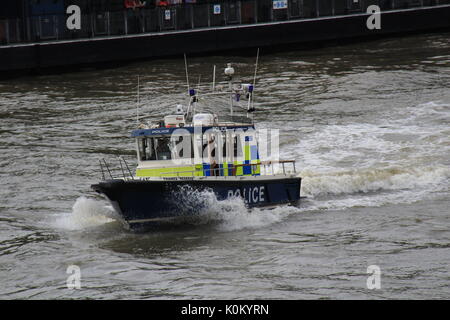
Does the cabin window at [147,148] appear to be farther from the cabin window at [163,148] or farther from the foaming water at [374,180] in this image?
the foaming water at [374,180]

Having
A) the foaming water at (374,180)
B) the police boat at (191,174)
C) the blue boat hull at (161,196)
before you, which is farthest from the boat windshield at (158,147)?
the foaming water at (374,180)

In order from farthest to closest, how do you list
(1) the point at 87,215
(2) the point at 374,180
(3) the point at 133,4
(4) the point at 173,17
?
(3) the point at 133,4 → (4) the point at 173,17 → (2) the point at 374,180 → (1) the point at 87,215

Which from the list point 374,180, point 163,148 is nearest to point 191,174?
point 163,148

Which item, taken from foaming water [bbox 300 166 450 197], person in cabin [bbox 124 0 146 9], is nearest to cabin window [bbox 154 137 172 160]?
foaming water [bbox 300 166 450 197]

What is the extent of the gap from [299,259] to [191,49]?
25.0 metres

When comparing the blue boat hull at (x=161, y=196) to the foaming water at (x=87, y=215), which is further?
the foaming water at (x=87, y=215)

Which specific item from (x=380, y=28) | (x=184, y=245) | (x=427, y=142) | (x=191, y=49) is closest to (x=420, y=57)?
(x=380, y=28)

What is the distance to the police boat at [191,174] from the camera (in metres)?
20.0

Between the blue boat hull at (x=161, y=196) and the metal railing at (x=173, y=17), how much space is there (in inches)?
832

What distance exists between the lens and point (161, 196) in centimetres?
2011

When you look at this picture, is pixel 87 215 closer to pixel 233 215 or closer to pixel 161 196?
pixel 161 196

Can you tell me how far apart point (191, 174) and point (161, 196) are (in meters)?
1.13

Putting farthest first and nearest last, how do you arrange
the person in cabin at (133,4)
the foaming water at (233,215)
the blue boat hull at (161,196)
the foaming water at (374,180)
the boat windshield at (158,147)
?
the person in cabin at (133,4), the foaming water at (374,180), the boat windshield at (158,147), the foaming water at (233,215), the blue boat hull at (161,196)
